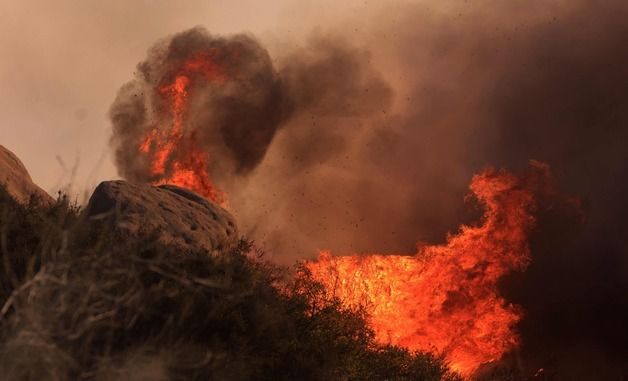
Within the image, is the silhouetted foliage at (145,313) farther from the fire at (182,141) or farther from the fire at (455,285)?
the fire at (182,141)

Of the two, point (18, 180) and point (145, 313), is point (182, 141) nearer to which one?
point (18, 180)

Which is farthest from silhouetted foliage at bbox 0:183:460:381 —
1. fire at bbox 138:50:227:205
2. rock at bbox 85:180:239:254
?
fire at bbox 138:50:227:205

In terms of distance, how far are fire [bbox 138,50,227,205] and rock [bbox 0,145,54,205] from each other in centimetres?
1013

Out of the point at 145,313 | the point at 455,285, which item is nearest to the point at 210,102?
the point at 455,285

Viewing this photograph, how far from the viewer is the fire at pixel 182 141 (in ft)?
110

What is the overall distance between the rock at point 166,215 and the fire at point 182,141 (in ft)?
37.5

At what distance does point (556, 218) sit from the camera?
33.7 m

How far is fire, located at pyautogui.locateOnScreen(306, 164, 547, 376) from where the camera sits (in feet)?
101

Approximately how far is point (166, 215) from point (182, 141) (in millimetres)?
14899

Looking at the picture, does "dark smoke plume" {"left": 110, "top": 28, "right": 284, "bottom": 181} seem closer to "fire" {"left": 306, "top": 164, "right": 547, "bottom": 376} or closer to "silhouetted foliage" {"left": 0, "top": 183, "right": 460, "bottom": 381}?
"fire" {"left": 306, "top": 164, "right": 547, "bottom": 376}

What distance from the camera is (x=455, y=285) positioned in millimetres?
31688

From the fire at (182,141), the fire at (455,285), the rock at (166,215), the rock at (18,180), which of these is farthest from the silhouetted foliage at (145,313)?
the fire at (182,141)

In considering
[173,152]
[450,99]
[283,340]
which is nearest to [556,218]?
[450,99]

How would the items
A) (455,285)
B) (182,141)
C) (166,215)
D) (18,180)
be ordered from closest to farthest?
(166,215) < (18,180) < (455,285) < (182,141)
